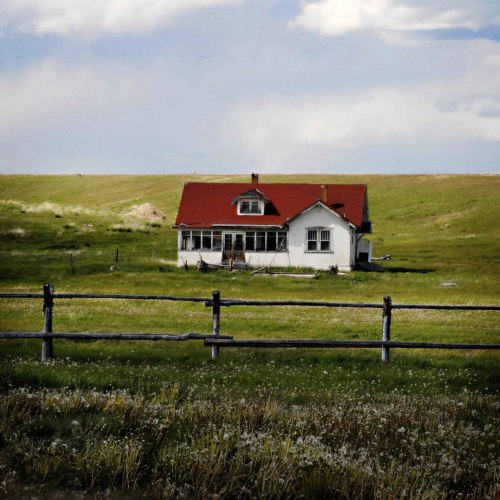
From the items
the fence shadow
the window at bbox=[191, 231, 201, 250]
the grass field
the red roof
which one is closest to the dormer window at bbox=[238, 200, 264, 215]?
the red roof

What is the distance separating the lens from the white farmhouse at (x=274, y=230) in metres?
58.5

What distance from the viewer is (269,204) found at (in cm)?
6122

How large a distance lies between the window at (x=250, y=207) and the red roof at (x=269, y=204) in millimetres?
487

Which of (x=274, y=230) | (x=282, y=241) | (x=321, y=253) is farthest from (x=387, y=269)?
(x=274, y=230)

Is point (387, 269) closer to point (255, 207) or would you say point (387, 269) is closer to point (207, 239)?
point (255, 207)

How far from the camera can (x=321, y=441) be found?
10109 millimetres

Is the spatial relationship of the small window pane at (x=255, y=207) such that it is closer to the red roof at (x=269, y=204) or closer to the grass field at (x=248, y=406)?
the red roof at (x=269, y=204)

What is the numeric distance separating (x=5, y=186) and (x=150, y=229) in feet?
238

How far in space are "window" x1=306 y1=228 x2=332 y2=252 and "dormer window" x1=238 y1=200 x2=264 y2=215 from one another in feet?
14.6

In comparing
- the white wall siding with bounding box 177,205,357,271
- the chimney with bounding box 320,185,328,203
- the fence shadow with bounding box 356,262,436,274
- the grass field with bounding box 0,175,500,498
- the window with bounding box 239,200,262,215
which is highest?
the chimney with bounding box 320,185,328,203

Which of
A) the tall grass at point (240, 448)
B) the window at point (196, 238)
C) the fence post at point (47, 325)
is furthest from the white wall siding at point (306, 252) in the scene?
the tall grass at point (240, 448)

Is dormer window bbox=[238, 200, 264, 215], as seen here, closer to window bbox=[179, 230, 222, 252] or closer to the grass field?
window bbox=[179, 230, 222, 252]

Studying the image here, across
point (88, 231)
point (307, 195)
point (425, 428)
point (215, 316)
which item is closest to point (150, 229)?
point (88, 231)

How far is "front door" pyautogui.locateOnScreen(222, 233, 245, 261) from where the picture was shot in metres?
59.1
